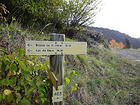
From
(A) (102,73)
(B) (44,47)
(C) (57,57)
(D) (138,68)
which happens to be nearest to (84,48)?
(C) (57,57)

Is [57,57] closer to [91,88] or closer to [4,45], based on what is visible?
[4,45]

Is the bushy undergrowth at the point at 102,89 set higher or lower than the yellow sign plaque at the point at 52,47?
lower

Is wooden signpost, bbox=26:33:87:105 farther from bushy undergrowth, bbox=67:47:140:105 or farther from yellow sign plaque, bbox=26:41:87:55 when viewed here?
bushy undergrowth, bbox=67:47:140:105

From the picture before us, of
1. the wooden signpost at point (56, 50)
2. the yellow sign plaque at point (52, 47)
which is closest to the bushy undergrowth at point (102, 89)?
the wooden signpost at point (56, 50)

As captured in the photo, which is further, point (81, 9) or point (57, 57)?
point (81, 9)

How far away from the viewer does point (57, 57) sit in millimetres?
1360

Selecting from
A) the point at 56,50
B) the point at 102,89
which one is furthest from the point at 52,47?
the point at 102,89

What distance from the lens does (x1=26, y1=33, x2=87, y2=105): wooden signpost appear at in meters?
1.22

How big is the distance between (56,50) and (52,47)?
0.21ft

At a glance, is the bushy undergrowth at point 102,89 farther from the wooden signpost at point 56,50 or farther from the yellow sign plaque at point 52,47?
the yellow sign plaque at point 52,47

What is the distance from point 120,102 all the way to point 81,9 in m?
3.37

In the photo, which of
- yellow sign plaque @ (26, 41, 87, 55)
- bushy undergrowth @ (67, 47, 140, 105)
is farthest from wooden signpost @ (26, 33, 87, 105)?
bushy undergrowth @ (67, 47, 140, 105)

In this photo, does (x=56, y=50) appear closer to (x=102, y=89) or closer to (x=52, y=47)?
(x=52, y=47)

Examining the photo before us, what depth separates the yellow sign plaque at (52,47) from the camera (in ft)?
3.95
